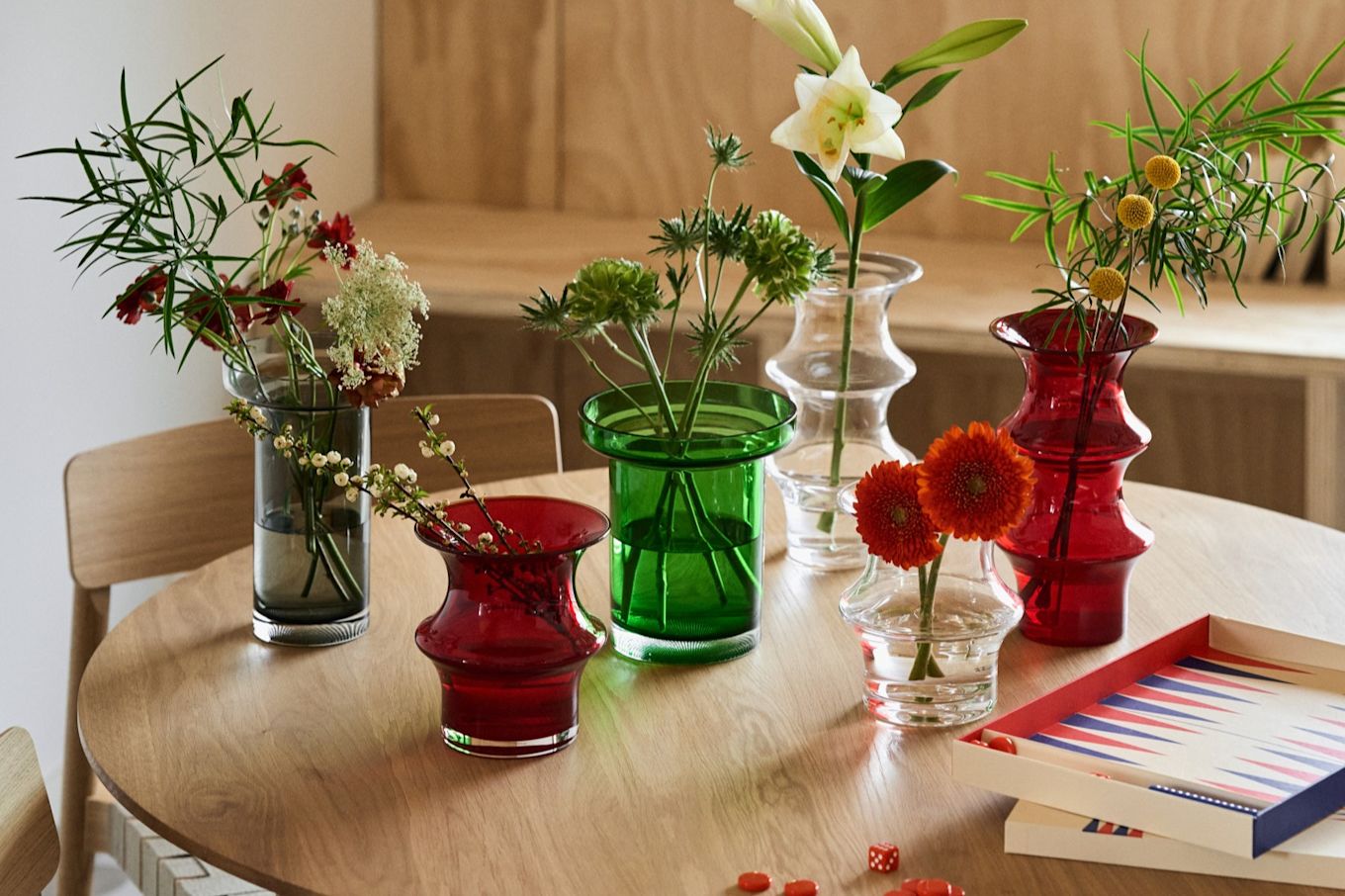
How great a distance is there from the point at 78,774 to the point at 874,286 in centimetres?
97

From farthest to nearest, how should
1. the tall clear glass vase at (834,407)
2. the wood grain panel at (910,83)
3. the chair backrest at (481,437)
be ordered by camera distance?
the wood grain panel at (910,83) < the chair backrest at (481,437) < the tall clear glass vase at (834,407)

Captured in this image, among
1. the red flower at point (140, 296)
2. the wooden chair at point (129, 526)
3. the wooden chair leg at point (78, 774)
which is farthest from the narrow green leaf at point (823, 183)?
the wooden chair leg at point (78, 774)

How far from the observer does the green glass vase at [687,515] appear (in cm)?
116

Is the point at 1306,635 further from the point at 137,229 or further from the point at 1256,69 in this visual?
the point at 1256,69

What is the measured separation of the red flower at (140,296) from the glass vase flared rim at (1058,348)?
609mm

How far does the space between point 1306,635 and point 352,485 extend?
2.25ft

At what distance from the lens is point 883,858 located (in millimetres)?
935

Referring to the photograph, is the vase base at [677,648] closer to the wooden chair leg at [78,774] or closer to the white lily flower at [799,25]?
the white lily flower at [799,25]

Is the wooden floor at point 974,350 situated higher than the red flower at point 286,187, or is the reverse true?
the red flower at point 286,187

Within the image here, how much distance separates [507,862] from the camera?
3.10ft

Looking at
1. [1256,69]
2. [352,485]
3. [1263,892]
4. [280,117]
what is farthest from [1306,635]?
[280,117]

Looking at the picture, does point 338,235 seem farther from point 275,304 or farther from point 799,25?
point 799,25

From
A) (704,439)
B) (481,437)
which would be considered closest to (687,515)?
→ (704,439)

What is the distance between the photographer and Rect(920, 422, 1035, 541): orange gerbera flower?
1000 mm
